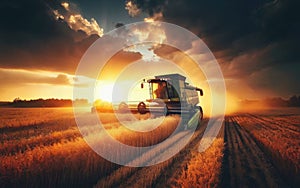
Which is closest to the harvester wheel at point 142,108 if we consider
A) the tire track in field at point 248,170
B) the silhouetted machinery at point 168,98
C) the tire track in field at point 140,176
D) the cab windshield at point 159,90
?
the silhouetted machinery at point 168,98

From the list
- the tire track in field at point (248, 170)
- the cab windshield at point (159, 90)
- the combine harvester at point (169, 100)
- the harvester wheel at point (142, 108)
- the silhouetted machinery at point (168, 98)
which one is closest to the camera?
the tire track in field at point (248, 170)

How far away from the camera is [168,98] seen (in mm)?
14922

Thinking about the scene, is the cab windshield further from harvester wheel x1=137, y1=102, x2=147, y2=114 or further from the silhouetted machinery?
harvester wheel x1=137, y1=102, x2=147, y2=114

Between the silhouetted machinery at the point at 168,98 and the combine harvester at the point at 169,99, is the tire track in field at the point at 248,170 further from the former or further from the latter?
the silhouetted machinery at the point at 168,98

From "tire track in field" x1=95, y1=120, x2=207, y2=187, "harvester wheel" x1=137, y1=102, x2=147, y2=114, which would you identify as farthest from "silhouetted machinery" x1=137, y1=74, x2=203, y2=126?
"tire track in field" x1=95, y1=120, x2=207, y2=187

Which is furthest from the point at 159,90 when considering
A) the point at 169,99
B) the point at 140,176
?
the point at 140,176

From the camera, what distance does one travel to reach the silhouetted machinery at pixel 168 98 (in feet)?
46.6

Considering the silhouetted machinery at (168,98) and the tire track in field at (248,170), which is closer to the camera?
the tire track in field at (248,170)

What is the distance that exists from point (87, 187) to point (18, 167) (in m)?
1.73

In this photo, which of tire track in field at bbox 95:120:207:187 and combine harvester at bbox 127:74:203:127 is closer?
tire track in field at bbox 95:120:207:187

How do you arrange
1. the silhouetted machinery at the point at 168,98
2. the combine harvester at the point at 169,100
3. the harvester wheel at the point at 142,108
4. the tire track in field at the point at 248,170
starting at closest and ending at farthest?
1. the tire track in field at the point at 248,170
2. the combine harvester at the point at 169,100
3. the silhouetted machinery at the point at 168,98
4. the harvester wheel at the point at 142,108

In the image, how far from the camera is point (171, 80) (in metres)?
14.8

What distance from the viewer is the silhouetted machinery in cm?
1422

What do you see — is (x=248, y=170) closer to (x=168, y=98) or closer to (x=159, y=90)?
(x=168, y=98)
